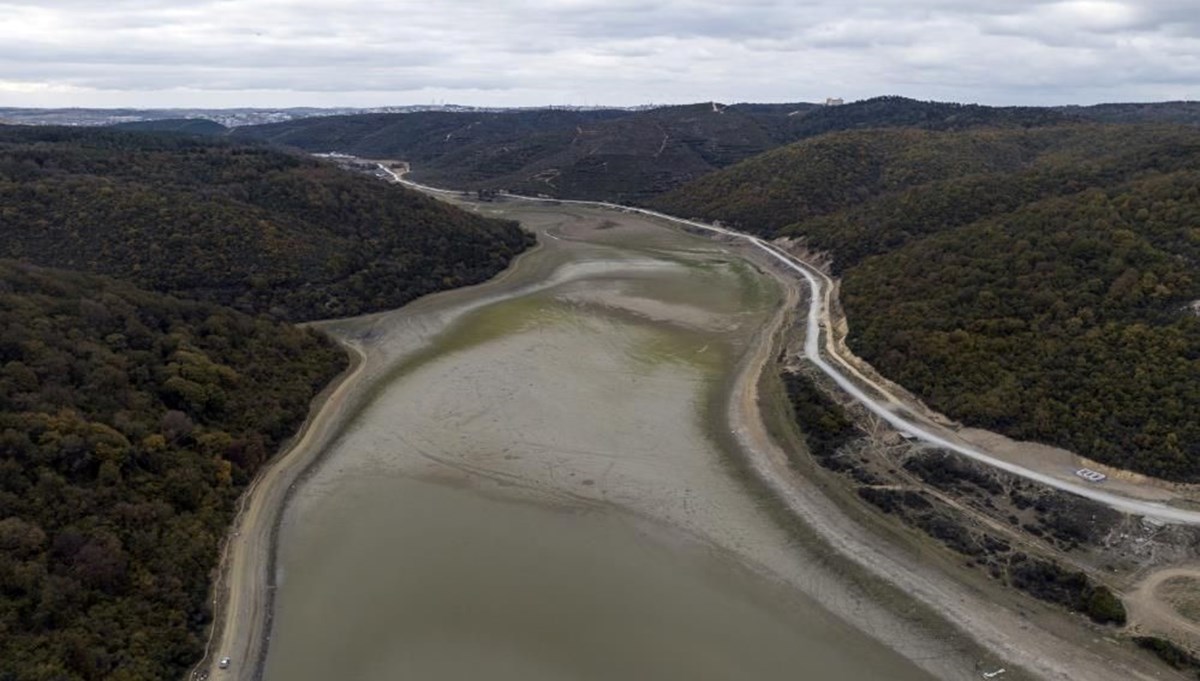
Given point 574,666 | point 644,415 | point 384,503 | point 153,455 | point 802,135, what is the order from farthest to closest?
point 802,135 → point 644,415 → point 384,503 → point 153,455 → point 574,666

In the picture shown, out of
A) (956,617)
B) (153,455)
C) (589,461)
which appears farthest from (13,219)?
(956,617)

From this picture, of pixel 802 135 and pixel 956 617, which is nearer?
pixel 956 617

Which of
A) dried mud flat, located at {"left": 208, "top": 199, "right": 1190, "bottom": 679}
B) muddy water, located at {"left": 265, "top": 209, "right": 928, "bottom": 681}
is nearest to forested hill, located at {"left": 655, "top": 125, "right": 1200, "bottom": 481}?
dried mud flat, located at {"left": 208, "top": 199, "right": 1190, "bottom": 679}

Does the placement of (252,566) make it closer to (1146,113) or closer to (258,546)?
(258,546)

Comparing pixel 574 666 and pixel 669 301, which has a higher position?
pixel 669 301

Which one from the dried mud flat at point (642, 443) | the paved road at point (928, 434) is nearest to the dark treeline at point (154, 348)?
the dried mud flat at point (642, 443)

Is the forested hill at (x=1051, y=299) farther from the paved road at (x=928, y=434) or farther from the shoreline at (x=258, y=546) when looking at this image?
the shoreline at (x=258, y=546)

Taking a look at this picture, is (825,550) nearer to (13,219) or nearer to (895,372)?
(895,372)
